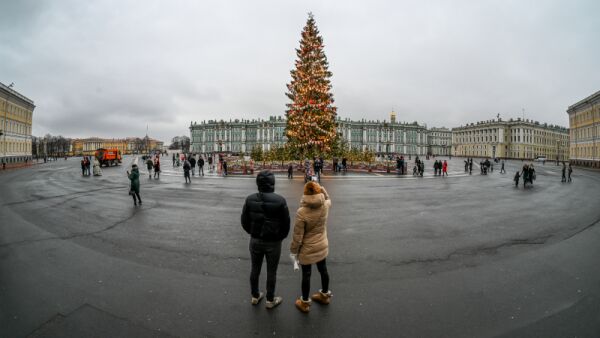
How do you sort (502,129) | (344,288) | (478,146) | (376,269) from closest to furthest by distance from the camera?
(344,288), (376,269), (502,129), (478,146)

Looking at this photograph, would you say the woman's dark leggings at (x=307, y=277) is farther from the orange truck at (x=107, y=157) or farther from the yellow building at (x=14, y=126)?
the yellow building at (x=14, y=126)

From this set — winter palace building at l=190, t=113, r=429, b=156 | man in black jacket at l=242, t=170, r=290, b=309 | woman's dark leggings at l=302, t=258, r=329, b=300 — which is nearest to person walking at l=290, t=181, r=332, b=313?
woman's dark leggings at l=302, t=258, r=329, b=300

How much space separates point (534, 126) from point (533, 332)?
154 metres

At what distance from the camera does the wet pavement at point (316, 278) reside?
11.8ft

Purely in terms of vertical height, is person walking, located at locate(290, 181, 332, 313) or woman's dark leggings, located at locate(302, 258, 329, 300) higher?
person walking, located at locate(290, 181, 332, 313)

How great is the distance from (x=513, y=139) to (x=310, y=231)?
146410 millimetres

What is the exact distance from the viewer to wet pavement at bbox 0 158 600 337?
11.8ft

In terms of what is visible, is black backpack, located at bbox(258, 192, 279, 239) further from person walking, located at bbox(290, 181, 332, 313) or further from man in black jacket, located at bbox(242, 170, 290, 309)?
person walking, located at bbox(290, 181, 332, 313)

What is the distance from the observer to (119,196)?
1412 cm

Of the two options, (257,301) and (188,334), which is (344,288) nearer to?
(257,301)

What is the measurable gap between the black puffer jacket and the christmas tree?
94.8ft

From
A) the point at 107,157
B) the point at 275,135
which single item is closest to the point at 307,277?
the point at 107,157

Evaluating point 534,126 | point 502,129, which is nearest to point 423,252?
point 502,129

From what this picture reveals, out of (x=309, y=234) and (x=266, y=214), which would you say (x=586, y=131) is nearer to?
(x=309, y=234)
